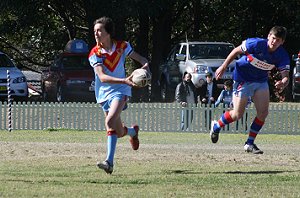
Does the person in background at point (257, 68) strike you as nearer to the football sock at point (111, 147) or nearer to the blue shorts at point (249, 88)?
the blue shorts at point (249, 88)

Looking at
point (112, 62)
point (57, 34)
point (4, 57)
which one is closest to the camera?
point (112, 62)

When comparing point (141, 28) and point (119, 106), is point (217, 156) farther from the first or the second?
point (141, 28)

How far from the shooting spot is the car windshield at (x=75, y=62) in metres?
33.0

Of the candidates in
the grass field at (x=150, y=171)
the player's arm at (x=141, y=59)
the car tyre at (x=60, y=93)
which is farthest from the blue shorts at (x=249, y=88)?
the car tyre at (x=60, y=93)

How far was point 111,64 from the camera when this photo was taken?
1262 cm

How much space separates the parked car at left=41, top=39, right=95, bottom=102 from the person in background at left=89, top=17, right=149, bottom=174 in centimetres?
1928

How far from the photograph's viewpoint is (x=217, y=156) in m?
15.5

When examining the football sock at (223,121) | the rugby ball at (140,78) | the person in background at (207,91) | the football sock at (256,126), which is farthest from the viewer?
the person in background at (207,91)

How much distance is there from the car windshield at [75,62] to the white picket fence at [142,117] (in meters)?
7.31

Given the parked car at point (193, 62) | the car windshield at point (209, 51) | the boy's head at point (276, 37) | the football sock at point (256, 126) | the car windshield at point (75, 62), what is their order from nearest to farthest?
the boy's head at point (276, 37) → the football sock at point (256, 126) → the parked car at point (193, 62) → the car windshield at point (209, 51) → the car windshield at point (75, 62)

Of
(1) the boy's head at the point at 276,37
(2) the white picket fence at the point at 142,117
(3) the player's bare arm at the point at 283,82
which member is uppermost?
Result: (1) the boy's head at the point at 276,37

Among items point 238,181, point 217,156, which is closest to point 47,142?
point 217,156

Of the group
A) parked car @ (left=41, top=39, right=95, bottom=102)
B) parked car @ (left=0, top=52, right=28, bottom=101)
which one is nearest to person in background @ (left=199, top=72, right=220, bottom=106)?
parked car @ (left=41, top=39, right=95, bottom=102)

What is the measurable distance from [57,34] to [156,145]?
30944mm
